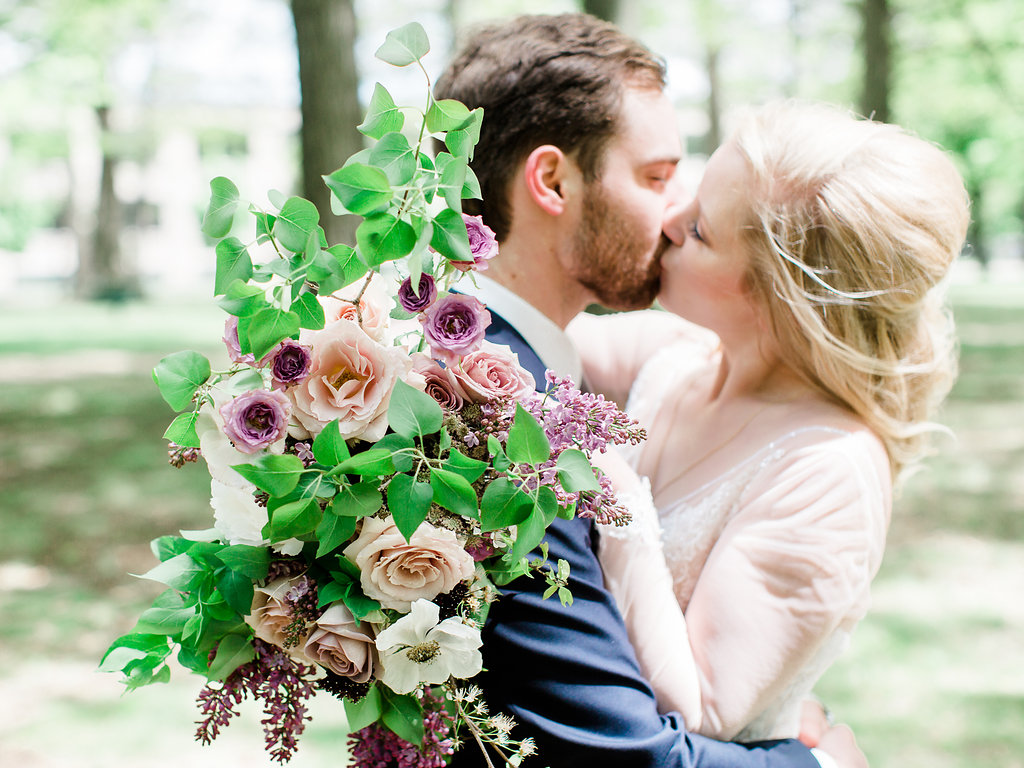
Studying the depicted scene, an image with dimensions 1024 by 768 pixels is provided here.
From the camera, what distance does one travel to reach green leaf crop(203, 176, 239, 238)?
1.50 m

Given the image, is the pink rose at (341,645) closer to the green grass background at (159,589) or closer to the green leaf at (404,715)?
the green leaf at (404,715)

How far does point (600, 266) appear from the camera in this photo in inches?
100

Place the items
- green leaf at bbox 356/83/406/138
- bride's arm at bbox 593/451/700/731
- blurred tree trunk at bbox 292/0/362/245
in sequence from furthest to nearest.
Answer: blurred tree trunk at bbox 292/0/362/245 < bride's arm at bbox 593/451/700/731 < green leaf at bbox 356/83/406/138

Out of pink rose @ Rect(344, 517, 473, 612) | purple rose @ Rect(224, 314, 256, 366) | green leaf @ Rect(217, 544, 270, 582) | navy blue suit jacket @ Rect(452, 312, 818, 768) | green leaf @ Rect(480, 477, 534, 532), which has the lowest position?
navy blue suit jacket @ Rect(452, 312, 818, 768)

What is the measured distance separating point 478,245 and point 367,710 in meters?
0.81

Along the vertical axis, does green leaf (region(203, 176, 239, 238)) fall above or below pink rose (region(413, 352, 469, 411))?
above

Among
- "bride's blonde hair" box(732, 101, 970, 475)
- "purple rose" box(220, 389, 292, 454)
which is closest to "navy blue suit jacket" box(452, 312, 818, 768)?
"purple rose" box(220, 389, 292, 454)

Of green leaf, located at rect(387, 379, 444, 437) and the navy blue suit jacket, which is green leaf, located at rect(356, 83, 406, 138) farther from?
the navy blue suit jacket

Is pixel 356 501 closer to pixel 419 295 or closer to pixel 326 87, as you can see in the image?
pixel 419 295

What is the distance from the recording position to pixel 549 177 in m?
2.49

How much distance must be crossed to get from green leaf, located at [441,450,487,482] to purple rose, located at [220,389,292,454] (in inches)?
10.3

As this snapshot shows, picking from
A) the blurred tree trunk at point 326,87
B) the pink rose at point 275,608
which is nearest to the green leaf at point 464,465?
the pink rose at point 275,608

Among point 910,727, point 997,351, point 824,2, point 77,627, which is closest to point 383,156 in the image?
point 910,727

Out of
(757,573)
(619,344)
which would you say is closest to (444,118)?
(757,573)
